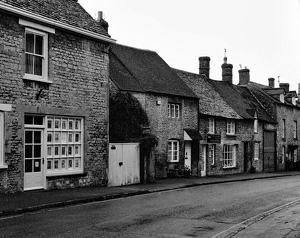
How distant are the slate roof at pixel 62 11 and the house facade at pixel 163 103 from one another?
16.3ft

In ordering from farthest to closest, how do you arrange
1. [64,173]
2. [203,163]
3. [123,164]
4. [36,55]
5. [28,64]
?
[203,163], [123,164], [64,173], [36,55], [28,64]

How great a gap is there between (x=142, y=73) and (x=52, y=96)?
35.9 ft

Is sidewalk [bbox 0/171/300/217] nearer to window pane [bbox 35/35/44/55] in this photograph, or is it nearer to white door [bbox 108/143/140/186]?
white door [bbox 108/143/140/186]

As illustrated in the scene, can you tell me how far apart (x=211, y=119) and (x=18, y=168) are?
19.0 m

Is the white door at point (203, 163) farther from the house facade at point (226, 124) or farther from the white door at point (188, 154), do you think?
the white door at point (188, 154)

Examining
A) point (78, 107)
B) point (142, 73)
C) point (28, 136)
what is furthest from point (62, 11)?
point (142, 73)

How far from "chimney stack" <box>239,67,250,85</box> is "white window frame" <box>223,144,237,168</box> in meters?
12.3

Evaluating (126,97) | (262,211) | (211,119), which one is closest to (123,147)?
(126,97)

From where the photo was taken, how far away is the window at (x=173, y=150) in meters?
28.5

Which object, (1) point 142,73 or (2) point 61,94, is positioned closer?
(2) point 61,94

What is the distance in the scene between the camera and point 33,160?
17.3 m

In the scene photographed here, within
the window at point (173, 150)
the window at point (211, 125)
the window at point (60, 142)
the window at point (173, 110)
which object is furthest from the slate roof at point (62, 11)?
the window at point (211, 125)

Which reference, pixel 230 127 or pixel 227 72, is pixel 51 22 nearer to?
pixel 230 127

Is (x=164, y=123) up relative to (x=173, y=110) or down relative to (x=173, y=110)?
down
